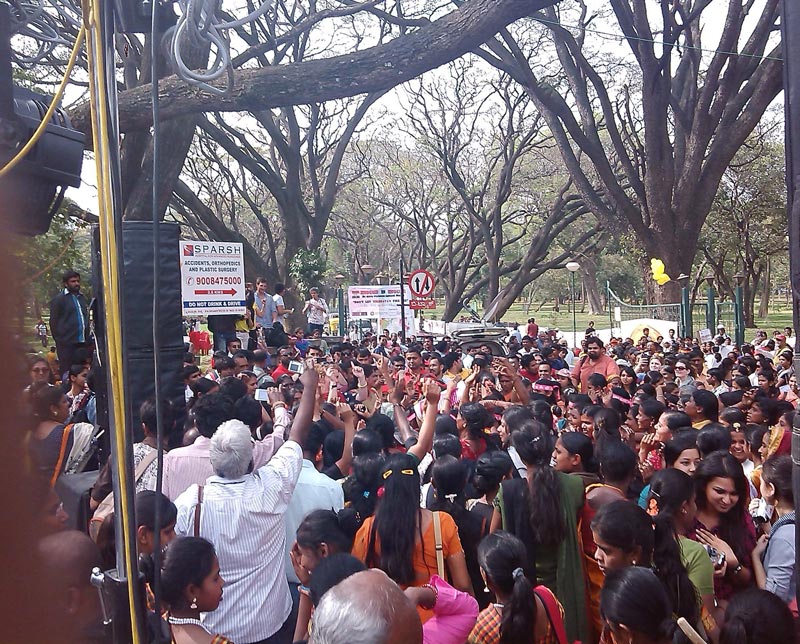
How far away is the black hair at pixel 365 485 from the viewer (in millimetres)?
4203

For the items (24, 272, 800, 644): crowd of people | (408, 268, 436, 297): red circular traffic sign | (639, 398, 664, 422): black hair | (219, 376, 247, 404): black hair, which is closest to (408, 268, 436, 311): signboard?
(408, 268, 436, 297): red circular traffic sign

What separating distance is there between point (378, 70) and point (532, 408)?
294 centimetres

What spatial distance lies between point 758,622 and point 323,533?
1.67 meters

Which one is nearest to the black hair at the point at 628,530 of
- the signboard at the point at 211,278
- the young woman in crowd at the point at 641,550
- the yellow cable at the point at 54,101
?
the young woman in crowd at the point at 641,550

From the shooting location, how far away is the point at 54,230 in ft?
39.0

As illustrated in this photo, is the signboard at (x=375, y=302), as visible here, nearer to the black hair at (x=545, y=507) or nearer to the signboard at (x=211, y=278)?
the signboard at (x=211, y=278)

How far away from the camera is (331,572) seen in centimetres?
294

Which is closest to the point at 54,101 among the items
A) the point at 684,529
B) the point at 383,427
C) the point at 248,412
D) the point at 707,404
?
the point at 684,529

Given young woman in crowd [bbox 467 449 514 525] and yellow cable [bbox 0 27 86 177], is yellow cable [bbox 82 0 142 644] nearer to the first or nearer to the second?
yellow cable [bbox 0 27 86 177]

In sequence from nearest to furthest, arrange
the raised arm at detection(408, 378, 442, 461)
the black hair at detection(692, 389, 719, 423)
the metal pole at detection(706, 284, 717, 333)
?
the raised arm at detection(408, 378, 442, 461), the black hair at detection(692, 389, 719, 423), the metal pole at detection(706, 284, 717, 333)

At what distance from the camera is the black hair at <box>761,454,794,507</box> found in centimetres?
392

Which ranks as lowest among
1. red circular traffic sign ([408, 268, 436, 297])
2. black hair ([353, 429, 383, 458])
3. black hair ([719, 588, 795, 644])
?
black hair ([719, 588, 795, 644])

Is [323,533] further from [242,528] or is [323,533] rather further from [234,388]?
[234,388]

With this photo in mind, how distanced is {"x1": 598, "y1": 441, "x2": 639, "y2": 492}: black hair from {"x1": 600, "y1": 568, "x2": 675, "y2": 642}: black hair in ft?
4.69
